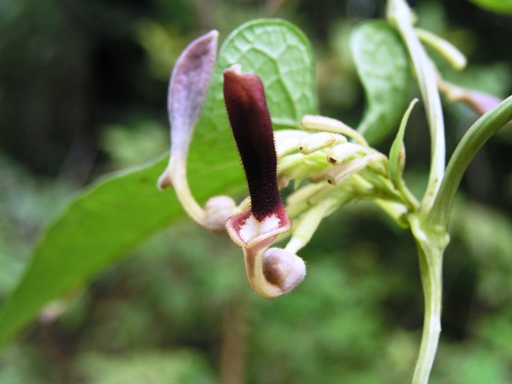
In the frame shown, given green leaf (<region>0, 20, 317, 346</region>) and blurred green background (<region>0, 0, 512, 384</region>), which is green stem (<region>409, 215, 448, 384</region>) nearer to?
green leaf (<region>0, 20, 317, 346</region>)

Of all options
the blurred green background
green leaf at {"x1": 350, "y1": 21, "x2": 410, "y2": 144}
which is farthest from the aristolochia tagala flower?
Result: the blurred green background

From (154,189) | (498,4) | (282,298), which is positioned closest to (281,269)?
(154,189)

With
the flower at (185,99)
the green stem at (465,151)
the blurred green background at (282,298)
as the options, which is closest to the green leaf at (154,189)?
the flower at (185,99)

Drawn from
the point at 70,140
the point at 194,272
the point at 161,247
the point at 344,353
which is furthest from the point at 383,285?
the point at 70,140

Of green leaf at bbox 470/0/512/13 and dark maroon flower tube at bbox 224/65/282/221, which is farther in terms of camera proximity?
green leaf at bbox 470/0/512/13

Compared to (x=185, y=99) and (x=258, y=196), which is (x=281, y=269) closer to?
(x=258, y=196)
